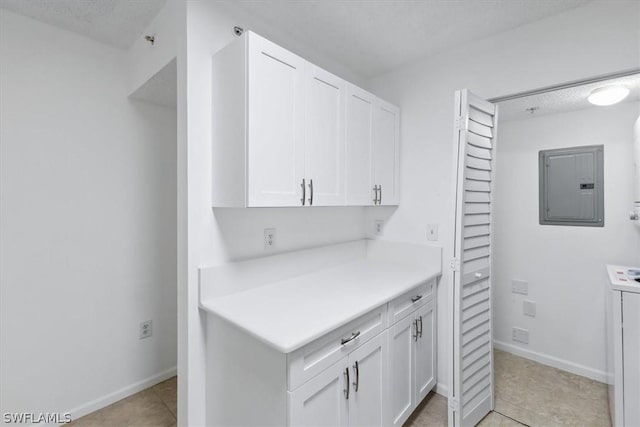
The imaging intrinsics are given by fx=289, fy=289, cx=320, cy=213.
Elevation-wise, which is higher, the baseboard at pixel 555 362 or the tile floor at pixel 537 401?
the baseboard at pixel 555 362

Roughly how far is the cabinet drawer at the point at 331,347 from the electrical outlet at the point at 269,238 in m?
0.73

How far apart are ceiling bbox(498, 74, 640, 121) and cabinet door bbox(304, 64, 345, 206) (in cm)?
117

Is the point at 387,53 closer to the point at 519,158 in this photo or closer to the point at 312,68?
the point at 312,68

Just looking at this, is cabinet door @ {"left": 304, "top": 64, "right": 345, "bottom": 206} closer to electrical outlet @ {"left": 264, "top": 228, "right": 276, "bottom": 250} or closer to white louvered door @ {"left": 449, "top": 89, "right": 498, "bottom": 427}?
electrical outlet @ {"left": 264, "top": 228, "right": 276, "bottom": 250}

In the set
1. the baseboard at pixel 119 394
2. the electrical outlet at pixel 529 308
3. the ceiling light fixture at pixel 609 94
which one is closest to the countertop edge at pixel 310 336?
the electrical outlet at pixel 529 308

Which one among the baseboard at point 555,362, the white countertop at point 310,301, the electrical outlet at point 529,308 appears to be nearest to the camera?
the white countertop at point 310,301

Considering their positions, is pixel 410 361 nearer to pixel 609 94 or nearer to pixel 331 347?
pixel 331 347

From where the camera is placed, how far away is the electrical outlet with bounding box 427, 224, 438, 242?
2.14m

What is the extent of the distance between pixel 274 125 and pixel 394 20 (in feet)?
3.45

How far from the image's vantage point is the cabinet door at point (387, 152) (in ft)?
6.88

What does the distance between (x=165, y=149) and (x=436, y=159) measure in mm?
2091

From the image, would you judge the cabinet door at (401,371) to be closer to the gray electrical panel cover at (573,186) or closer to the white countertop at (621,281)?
the white countertop at (621,281)
